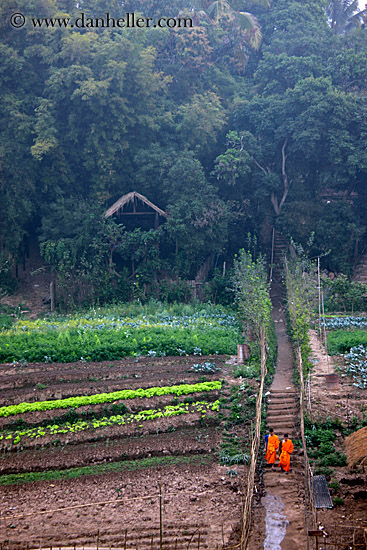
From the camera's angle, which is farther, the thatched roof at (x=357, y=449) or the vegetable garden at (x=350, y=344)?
the vegetable garden at (x=350, y=344)

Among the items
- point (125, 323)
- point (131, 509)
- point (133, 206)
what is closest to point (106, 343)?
point (125, 323)

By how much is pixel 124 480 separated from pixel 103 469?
579 millimetres

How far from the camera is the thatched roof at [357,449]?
9.23 metres

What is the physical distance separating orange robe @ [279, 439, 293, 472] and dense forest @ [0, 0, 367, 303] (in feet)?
48.6

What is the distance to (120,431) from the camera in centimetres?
1170

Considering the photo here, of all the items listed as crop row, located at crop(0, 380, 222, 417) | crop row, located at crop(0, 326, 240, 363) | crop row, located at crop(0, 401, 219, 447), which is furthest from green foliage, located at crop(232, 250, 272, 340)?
crop row, located at crop(0, 401, 219, 447)

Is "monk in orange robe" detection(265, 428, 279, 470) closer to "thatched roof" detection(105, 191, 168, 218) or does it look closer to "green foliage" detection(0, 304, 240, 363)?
"green foliage" detection(0, 304, 240, 363)

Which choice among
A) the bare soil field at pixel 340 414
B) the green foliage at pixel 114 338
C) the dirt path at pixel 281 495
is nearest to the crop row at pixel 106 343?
the green foliage at pixel 114 338

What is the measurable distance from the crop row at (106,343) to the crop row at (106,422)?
383 centimetres

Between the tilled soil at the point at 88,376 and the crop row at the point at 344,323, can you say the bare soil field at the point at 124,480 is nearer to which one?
the tilled soil at the point at 88,376

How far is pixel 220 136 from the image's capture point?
29.9m

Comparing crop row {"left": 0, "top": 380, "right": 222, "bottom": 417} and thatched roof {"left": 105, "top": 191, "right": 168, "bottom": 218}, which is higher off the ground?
thatched roof {"left": 105, "top": 191, "right": 168, "bottom": 218}

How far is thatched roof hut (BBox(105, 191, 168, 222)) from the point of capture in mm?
25719

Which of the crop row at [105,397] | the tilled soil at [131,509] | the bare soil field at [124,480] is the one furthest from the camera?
the crop row at [105,397]
